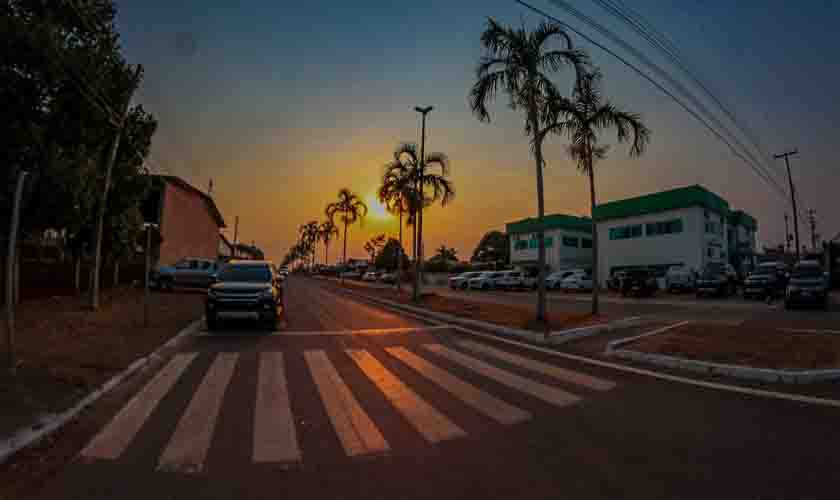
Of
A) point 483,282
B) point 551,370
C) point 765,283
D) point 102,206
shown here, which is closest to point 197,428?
point 551,370

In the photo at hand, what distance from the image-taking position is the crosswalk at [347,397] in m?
4.22

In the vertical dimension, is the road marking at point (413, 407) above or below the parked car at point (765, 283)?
below

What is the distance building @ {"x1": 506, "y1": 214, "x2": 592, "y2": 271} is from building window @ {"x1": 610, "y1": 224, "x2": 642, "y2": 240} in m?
7.78

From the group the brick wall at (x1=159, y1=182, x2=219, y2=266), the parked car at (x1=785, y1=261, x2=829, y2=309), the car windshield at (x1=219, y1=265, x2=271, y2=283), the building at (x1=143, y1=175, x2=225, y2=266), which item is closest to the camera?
the car windshield at (x1=219, y1=265, x2=271, y2=283)

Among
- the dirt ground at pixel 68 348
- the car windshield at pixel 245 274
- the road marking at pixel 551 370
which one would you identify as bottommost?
the road marking at pixel 551 370

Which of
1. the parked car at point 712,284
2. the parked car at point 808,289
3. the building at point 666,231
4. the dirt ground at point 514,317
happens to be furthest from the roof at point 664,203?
the dirt ground at point 514,317

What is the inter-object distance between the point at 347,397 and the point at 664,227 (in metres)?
41.8

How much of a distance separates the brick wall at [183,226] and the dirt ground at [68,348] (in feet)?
68.8

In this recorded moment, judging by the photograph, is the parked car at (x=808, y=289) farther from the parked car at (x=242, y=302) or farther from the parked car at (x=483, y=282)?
the parked car at (x=483, y=282)

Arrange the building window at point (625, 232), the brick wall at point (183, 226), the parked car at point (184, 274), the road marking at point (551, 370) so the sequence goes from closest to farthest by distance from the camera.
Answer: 1. the road marking at point (551, 370)
2. the parked car at point (184, 274)
3. the brick wall at point (183, 226)
4. the building window at point (625, 232)

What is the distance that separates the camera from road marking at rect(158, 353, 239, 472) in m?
3.82

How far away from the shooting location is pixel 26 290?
16266 mm

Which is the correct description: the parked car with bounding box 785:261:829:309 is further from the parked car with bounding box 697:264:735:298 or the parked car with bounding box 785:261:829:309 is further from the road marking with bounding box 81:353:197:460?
the road marking with bounding box 81:353:197:460

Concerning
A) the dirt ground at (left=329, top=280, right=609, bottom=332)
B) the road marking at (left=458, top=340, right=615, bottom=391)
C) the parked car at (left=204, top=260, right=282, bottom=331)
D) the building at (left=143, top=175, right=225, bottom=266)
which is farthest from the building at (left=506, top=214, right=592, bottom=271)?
the road marking at (left=458, top=340, right=615, bottom=391)
